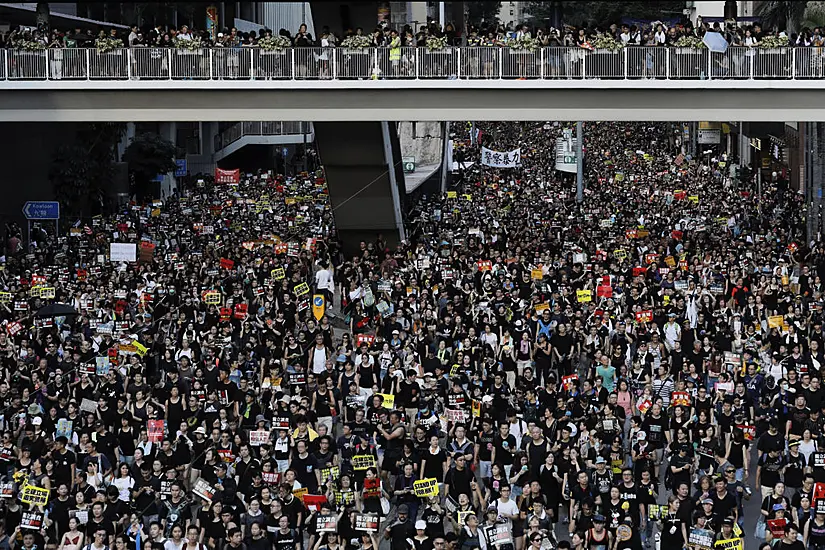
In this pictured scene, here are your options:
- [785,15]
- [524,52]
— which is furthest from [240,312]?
[785,15]

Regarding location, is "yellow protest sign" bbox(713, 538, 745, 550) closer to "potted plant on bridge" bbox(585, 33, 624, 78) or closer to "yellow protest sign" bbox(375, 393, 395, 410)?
"yellow protest sign" bbox(375, 393, 395, 410)

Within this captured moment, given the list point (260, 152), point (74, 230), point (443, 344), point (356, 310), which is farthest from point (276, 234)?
point (260, 152)

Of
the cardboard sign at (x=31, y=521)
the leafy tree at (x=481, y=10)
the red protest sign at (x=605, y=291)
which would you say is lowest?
the cardboard sign at (x=31, y=521)

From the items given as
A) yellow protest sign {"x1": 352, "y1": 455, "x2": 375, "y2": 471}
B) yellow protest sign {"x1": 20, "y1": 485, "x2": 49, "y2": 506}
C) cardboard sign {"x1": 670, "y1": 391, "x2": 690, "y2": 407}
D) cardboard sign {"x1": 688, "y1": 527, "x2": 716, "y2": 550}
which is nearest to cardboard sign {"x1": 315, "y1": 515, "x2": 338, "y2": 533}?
yellow protest sign {"x1": 352, "y1": 455, "x2": 375, "y2": 471}

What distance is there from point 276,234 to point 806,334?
15.5 m

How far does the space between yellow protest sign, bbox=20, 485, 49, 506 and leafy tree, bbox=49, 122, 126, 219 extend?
29.0m

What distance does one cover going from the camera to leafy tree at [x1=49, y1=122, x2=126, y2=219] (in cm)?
4394

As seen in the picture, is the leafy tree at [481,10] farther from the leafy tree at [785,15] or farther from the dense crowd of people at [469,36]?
the dense crowd of people at [469,36]

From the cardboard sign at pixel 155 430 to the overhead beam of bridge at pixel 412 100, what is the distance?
12942 millimetres

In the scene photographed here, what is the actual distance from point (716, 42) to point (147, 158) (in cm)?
2916

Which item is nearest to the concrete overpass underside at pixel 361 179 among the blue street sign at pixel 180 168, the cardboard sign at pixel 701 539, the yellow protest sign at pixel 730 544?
the cardboard sign at pixel 701 539

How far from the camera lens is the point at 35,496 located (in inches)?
613

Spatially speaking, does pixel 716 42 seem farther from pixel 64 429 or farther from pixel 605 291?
pixel 64 429

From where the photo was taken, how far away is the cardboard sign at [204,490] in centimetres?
1541
